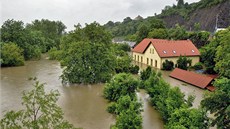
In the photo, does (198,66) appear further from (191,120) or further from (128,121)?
(128,121)

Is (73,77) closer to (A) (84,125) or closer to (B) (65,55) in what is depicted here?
(B) (65,55)

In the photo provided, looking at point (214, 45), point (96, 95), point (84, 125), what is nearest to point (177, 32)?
point (214, 45)

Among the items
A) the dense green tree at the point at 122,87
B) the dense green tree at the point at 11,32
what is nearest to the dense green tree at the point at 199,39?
the dense green tree at the point at 122,87

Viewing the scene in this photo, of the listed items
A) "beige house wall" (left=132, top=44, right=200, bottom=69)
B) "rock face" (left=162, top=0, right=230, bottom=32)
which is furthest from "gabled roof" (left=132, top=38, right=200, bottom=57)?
"rock face" (left=162, top=0, right=230, bottom=32)

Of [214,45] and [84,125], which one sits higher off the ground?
[214,45]

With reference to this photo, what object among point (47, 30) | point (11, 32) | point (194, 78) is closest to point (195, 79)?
point (194, 78)

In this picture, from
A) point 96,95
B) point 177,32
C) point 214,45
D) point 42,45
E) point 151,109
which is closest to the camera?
point 151,109

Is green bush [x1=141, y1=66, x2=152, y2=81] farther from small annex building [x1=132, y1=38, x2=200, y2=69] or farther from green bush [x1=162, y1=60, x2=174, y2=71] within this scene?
small annex building [x1=132, y1=38, x2=200, y2=69]
